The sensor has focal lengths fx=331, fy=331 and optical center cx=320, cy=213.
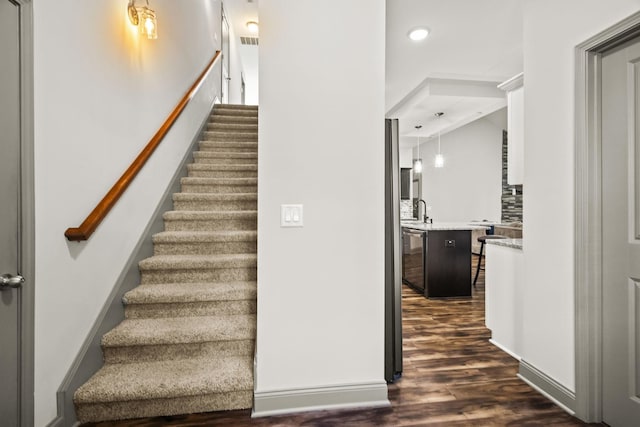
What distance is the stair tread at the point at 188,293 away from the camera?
2240 millimetres

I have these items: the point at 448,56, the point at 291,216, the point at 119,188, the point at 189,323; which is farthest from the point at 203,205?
the point at 448,56

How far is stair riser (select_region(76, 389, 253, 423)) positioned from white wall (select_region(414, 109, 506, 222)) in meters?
7.94

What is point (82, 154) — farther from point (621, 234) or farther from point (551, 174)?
point (621, 234)

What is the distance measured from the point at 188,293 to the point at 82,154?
1053 millimetres

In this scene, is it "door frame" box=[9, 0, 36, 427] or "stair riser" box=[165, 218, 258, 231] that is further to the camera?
"stair riser" box=[165, 218, 258, 231]

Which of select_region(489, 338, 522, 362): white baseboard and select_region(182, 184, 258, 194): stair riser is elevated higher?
select_region(182, 184, 258, 194): stair riser

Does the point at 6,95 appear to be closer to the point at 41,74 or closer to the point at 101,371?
the point at 41,74

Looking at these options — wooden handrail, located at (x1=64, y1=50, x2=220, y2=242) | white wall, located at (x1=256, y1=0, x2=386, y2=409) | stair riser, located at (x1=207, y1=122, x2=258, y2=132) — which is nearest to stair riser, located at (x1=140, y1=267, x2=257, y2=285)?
wooden handrail, located at (x1=64, y1=50, x2=220, y2=242)

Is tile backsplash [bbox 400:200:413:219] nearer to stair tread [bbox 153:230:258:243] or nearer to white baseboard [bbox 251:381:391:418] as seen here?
stair tread [bbox 153:230:258:243]

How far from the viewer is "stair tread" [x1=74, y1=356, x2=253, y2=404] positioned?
176 cm

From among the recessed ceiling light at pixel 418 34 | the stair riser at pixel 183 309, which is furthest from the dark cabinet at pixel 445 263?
the stair riser at pixel 183 309

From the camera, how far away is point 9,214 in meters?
1.35

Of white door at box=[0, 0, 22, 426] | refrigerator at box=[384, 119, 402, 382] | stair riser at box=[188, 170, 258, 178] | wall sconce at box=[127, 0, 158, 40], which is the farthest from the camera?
stair riser at box=[188, 170, 258, 178]

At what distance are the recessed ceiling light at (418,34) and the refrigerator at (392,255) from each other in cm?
175
